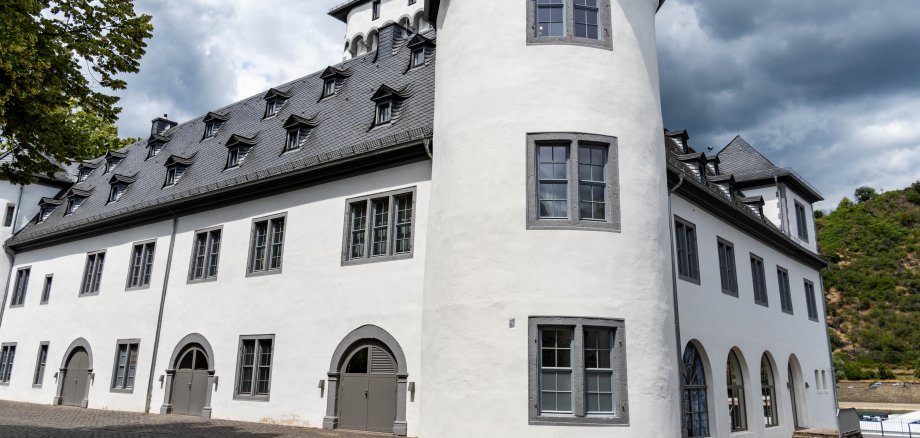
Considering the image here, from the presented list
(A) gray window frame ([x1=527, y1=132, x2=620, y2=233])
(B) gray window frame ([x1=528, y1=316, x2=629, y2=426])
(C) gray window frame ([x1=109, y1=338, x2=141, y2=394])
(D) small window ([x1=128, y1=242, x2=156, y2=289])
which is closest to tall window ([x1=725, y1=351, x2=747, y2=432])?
(B) gray window frame ([x1=528, y1=316, x2=629, y2=426])

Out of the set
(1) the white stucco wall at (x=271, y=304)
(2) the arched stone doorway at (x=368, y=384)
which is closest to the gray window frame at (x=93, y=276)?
(1) the white stucco wall at (x=271, y=304)

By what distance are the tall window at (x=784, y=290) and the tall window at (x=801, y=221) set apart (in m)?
3.94

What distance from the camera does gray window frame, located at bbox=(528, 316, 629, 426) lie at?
37.5 ft

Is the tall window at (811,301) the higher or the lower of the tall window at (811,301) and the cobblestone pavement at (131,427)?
the higher

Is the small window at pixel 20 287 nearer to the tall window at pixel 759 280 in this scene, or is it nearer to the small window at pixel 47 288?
the small window at pixel 47 288

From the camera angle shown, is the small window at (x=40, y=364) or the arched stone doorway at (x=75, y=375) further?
the small window at (x=40, y=364)

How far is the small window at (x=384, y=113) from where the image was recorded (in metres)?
18.0

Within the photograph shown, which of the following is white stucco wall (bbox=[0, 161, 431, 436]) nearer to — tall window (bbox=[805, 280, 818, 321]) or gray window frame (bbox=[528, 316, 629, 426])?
gray window frame (bbox=[528, 316, 629, 426])

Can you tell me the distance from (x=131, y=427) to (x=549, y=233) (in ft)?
35.7

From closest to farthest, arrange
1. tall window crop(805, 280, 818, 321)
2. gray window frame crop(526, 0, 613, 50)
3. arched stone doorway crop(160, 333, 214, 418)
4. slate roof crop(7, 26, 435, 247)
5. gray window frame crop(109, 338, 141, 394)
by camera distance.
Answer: gray window frame crop(526, 0, 613, 50) → slate roof crop(7, 26, 435, 247) → arched stone doorway crop(160, 333, 214, 418) → gray window frame crop(109, 338, 141, 394) → tall window crop(805, 280, 818, 321)

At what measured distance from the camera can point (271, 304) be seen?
17906 millimetres

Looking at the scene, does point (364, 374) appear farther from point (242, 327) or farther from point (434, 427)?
point (242, 327)

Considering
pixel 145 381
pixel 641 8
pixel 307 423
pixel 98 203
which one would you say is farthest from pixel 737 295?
pixel 98 203

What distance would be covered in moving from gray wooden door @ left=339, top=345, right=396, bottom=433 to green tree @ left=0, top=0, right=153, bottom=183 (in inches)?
280
